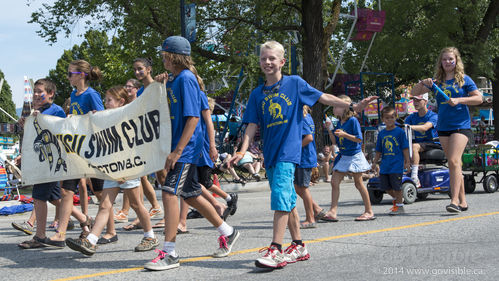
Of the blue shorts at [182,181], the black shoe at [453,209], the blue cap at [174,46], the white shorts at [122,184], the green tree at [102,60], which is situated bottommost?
the black shoe at [453,209]

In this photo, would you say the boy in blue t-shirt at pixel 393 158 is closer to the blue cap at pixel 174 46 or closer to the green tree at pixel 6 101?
the blue cap at pixel 174 46

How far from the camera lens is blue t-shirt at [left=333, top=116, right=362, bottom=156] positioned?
8430 millimetres

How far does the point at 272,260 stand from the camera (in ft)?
16.2

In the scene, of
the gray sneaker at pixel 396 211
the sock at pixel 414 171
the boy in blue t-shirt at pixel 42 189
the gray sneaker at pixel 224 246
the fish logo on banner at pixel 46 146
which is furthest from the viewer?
the sock at pixel 414 171

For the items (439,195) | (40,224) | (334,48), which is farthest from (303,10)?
(40,224)

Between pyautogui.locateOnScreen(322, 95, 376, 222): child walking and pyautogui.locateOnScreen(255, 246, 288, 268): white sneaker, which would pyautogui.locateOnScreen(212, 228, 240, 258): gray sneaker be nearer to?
pyautogui.locateOnScreen(255, 246, 288, 268): white sneaker

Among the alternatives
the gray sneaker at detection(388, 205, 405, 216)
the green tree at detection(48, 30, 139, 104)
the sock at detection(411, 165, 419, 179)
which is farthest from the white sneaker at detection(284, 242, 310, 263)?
the green tree at detection(48, 30, 139, 104)

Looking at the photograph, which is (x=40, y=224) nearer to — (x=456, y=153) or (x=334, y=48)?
(x=456, y=153)

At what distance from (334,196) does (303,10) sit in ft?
41.6

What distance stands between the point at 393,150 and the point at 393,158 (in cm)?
12

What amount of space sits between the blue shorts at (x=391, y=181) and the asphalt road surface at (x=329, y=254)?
0.58 meters

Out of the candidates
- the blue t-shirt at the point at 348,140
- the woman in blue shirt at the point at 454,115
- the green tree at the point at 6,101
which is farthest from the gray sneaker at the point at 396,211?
the green tree at the point at 6,101

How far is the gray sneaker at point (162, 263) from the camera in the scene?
5.09 m


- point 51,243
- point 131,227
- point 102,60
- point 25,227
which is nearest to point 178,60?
point 51,243
